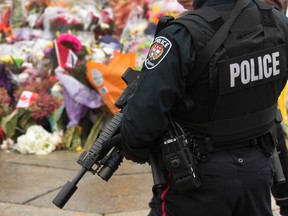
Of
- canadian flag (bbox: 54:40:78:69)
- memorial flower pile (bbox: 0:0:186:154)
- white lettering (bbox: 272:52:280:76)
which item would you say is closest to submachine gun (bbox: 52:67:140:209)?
white lettering (bbox: 272:52:280:76)

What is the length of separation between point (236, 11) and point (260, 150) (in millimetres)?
620

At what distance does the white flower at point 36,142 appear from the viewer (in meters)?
5.77

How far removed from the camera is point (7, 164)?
5.45 metres

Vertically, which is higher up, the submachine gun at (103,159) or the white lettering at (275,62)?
the white lettering at (275,62)

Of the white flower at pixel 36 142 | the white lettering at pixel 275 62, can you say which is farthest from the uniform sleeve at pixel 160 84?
the white flower at pixel 36 142

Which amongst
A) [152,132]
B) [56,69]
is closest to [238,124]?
[152,132]

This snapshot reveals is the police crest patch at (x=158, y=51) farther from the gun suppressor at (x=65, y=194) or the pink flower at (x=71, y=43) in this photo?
the pink flower at (x=71, y=43)

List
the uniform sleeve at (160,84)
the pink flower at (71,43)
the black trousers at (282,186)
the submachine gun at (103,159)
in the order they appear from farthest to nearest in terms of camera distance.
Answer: the pink flower at (71,43) < the black trousers at (282,186) < the submachine gun at (103,159) < the uniform sleeve at (160,84)

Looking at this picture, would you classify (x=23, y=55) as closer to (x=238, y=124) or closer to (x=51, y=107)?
(x=51, y=107)

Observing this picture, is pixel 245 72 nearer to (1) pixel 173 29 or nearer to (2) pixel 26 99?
(1) pixel 173 29

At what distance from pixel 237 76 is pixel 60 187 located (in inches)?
Result: 113

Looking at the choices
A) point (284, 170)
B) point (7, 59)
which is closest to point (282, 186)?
point (284, 170)

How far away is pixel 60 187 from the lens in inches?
188

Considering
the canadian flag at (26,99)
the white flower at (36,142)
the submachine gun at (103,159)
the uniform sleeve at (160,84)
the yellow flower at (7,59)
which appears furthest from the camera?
the yellow flower at (7,59)
